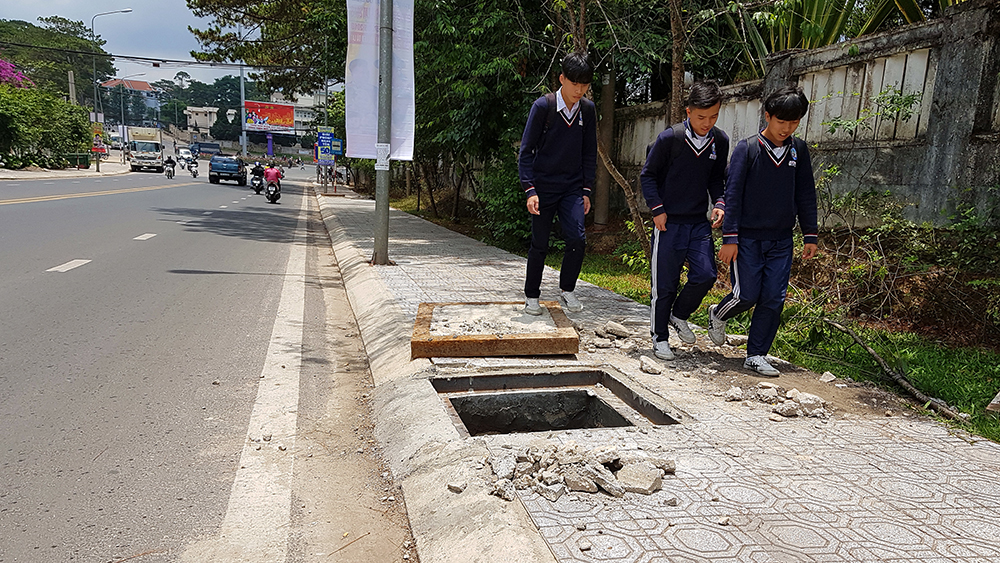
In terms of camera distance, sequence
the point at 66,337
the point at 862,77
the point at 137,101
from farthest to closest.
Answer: the point at 137,101, the point at 862,77, the point at 66,337

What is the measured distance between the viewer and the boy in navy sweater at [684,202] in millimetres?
4445

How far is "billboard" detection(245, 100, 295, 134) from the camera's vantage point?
8912 cm

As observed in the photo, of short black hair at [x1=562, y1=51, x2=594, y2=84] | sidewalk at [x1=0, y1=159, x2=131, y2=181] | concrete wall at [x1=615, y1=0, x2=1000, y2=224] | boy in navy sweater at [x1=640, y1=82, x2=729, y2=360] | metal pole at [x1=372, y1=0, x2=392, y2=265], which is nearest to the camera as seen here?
boy in navy sweater at [x1=640, y1=82, x2=729, y2=360]

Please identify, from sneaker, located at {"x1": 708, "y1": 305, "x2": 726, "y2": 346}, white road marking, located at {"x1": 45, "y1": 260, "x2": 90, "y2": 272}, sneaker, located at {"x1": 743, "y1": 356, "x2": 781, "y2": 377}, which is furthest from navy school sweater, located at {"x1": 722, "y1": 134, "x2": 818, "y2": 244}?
white road marking, located at {"x1": 45, "y1": 260, "x2": 90, "y2": 272}

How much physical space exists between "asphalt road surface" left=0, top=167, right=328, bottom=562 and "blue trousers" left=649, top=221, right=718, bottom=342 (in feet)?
8.19

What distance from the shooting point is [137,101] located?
147375mm

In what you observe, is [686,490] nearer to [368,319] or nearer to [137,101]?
[368,319]

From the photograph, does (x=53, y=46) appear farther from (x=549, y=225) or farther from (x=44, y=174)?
(x=549, y=225)

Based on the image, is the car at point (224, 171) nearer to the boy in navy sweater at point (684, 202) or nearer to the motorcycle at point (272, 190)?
the motorcycle at point (272, 190)

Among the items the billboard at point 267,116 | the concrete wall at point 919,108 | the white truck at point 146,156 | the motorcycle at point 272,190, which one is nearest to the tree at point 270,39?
the motorcycle at point 272,190

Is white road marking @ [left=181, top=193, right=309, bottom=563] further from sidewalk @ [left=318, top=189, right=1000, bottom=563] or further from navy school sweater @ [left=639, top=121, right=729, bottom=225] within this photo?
navy school sweater @ [left=639, top=121, right=729, bottom=225]

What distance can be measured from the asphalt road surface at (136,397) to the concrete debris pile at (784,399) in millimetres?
2508

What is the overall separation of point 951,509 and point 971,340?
126 inches

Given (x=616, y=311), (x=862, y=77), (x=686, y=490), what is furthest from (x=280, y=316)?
(x=862, y=77)
